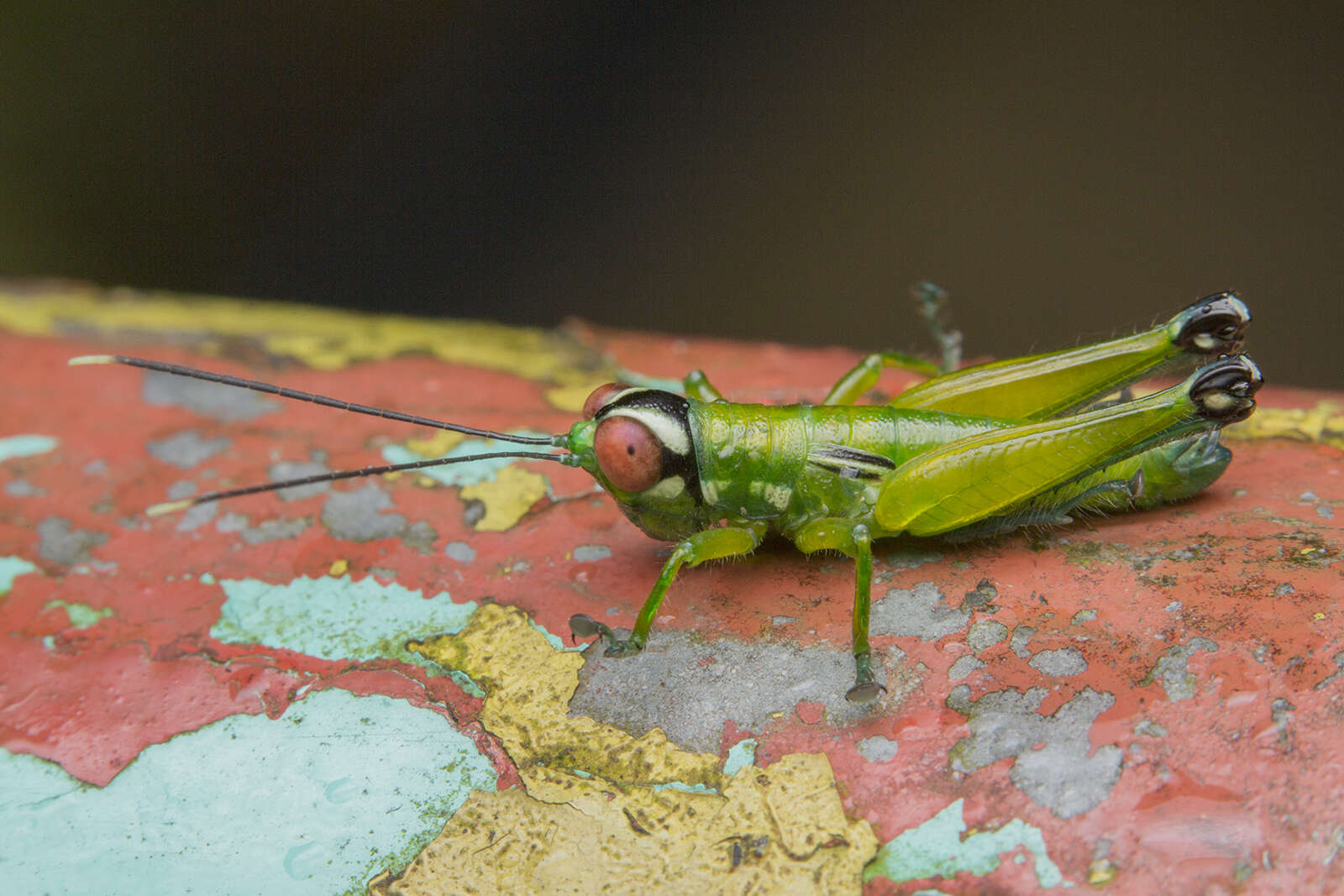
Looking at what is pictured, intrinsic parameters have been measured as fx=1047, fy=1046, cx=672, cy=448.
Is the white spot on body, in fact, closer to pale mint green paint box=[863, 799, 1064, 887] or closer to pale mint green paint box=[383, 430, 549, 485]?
pale mint green paint box=[383, 430, 549, 485]

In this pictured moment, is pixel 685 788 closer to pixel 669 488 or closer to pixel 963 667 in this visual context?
pixel 963 667

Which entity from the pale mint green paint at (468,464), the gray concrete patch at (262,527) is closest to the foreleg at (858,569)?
the pale mint green paint at (468,464)

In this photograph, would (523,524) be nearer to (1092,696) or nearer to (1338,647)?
(1092,696)

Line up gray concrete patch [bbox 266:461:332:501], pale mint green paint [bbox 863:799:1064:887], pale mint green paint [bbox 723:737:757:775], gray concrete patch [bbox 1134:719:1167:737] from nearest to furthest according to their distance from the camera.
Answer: pale mint green paint [bbox 863:799:1064:887], gray concrete patch [bbox 1134:719:1167:737], pale mint green paint [bbox 723:737:757:775], gray concrete patch [bbox 266:461:332:501]

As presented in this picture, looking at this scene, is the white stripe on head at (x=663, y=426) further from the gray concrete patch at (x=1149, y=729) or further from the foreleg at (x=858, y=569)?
the gray concrete patch at (x=1149, y=729)

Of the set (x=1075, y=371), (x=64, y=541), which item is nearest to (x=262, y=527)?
(x=64, y=541)

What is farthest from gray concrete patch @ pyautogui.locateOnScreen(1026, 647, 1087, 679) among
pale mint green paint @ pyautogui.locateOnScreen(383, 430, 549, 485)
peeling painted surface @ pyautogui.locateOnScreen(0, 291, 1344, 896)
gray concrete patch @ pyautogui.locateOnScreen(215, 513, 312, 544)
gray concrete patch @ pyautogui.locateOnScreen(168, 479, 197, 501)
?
gray concrete patch @ pyautogui.locateOnScreen(168, 479, 197, 501)
